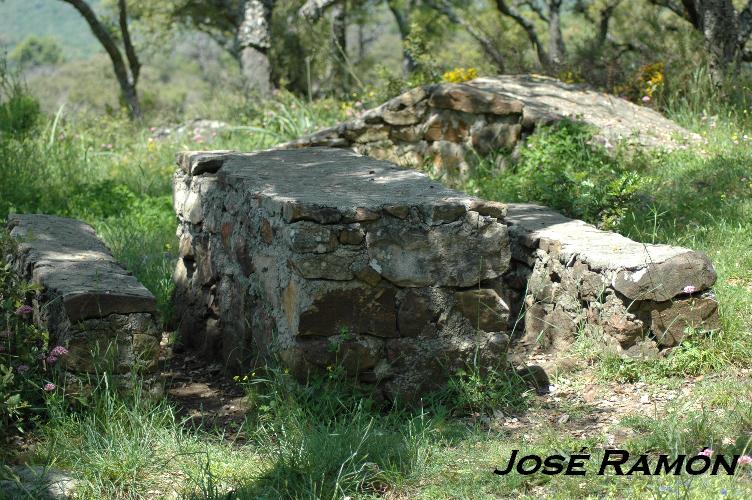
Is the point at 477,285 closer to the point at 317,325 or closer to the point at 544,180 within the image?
the point at 317,325

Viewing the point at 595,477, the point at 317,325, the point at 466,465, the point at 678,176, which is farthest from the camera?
the point at 678,176

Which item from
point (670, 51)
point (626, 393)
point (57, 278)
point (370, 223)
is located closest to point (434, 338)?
point (370, 223)

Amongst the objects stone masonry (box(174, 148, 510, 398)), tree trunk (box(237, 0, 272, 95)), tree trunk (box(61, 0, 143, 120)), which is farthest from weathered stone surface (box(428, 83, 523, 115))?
tree trunk (box(61, 0, 143, 120))

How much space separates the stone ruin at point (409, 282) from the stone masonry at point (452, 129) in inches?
108

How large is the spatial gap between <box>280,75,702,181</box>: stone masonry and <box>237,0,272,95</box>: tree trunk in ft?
21.4

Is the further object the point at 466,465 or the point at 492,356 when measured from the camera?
the point at 492,356

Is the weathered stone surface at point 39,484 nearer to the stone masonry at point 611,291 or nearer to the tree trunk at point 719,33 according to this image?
the stone masonry at point 611,291

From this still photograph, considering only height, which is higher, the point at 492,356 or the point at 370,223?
the point at 370,223

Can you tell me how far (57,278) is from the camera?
477 centimetres

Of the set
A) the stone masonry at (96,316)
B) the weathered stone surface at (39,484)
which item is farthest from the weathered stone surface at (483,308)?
the weathered stone surface at (39,484)

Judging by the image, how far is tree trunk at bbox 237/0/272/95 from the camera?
14719 mm

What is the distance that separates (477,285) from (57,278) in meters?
2.23

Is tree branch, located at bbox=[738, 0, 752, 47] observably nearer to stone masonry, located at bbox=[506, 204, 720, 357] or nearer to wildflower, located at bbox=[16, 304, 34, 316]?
stone masonry, located at bbox=[506, 204, 720, 357]

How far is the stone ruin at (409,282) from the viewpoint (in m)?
4.51
